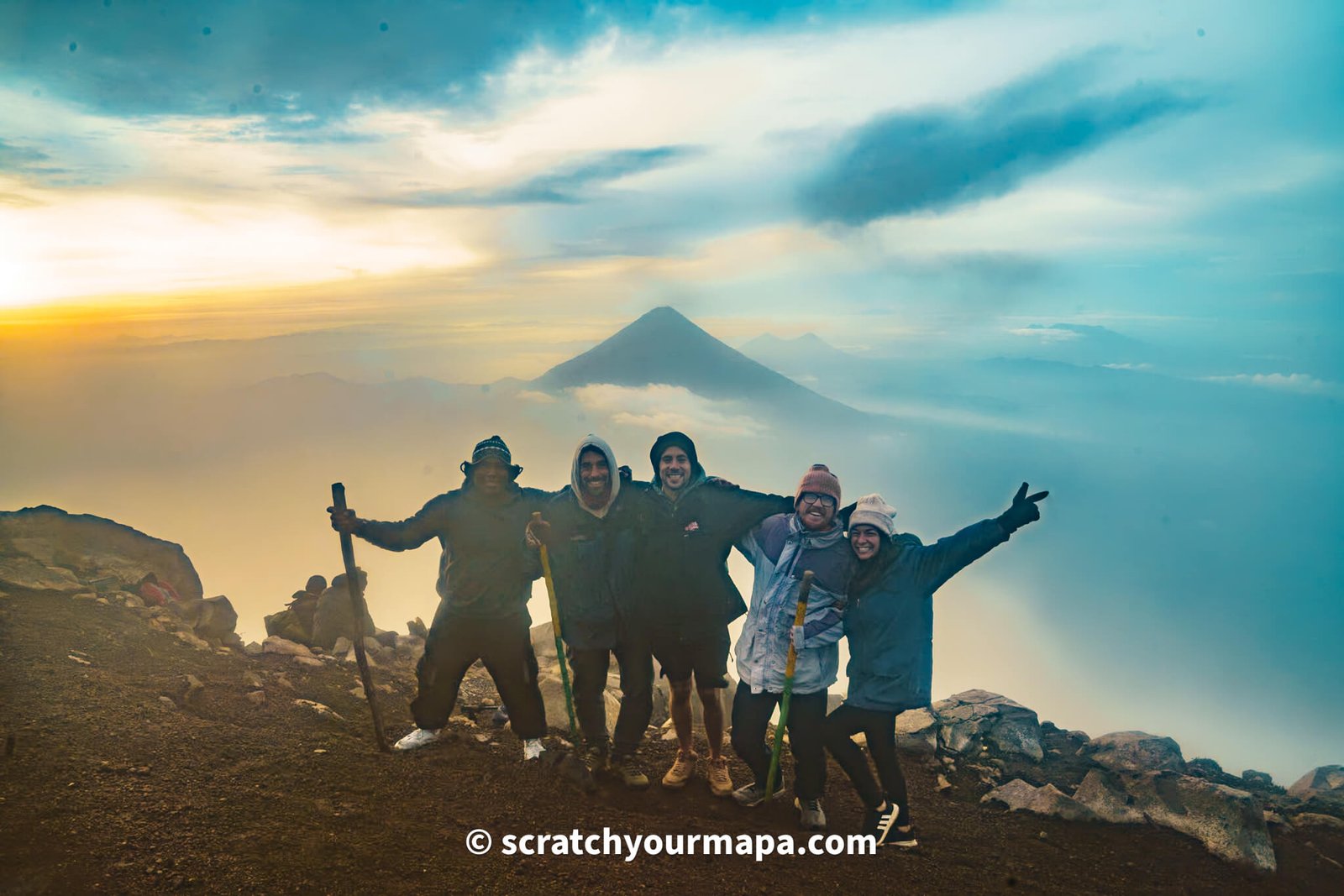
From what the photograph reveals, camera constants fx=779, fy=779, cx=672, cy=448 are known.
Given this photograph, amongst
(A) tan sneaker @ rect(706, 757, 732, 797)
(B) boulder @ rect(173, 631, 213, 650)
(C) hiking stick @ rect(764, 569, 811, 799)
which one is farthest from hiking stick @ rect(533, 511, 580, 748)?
(B) boulder @ rect(173, 631, 213, 650)

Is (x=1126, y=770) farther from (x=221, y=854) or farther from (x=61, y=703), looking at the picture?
(x=61, y=703)

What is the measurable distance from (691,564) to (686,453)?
90 centimetres

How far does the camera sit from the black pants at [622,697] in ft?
21.6

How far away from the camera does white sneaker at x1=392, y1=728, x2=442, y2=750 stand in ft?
23.6

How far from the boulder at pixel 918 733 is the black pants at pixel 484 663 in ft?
13.1

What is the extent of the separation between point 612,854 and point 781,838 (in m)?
1.31

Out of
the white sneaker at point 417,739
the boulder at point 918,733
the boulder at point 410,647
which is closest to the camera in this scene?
the white sneaker at point 417,739

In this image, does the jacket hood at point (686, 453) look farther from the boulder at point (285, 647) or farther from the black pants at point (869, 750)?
the boulder at point (285, 647)

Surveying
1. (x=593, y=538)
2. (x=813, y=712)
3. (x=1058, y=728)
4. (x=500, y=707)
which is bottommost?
(x=1058, y=728)

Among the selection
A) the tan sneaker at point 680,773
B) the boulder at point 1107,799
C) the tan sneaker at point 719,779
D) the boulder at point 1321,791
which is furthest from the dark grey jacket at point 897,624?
the boulder at point 1321,791

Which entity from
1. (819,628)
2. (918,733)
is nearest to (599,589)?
(819,628)

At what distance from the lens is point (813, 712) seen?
6.09 m

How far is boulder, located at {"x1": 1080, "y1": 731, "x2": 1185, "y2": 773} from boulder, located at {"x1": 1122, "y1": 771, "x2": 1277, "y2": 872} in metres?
1.36

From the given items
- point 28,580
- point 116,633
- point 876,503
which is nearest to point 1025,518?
point 876,503
